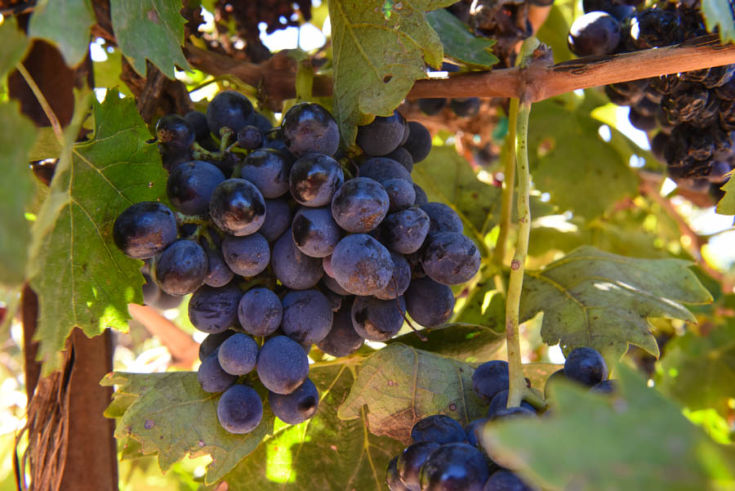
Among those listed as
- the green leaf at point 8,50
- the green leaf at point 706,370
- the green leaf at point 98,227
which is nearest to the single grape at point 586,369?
the green leaf at point 98,227

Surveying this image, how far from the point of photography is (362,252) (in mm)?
763

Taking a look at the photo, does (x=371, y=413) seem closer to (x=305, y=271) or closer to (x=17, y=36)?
(x=305, y=271)

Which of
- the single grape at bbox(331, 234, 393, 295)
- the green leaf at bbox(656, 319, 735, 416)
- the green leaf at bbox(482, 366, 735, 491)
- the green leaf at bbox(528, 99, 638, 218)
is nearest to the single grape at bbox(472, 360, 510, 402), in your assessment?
the single grape at bbox(331, 234, 393, 295)

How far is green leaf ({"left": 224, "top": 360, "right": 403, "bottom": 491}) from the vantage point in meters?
1.02

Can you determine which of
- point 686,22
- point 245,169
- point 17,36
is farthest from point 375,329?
point 686,22

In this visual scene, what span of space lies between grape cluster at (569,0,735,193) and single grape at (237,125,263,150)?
0.63m

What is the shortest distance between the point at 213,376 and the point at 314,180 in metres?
0.30

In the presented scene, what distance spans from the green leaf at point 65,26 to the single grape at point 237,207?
0.71 feet

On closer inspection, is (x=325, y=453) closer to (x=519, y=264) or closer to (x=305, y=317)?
(x=305, y=317)

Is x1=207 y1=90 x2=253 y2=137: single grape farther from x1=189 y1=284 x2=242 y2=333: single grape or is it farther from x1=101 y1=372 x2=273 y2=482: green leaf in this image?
x1=101 y1=372 x2=273 y2=482: green leaf

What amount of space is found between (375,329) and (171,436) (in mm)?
322

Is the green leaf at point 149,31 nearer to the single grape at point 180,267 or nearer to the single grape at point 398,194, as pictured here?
the single grape at point 180,267

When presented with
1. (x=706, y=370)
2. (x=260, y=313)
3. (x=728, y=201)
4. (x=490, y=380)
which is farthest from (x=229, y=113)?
(x=706, y=370)

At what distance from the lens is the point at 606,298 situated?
3.54 feet
